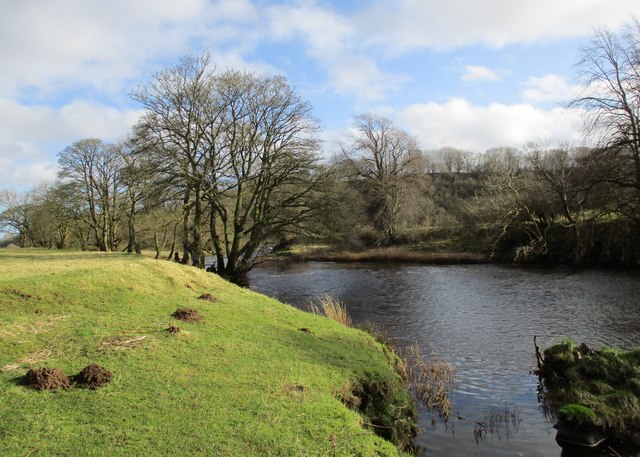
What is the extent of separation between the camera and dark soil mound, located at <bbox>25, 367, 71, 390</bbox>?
21.9 ft

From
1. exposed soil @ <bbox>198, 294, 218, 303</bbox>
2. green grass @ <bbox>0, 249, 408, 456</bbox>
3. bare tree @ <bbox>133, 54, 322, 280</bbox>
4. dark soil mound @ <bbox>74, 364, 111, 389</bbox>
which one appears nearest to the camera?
green grass @ <bbox>0, 249, 408, 456</bbox>

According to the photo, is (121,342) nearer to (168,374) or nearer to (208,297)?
(168,374)

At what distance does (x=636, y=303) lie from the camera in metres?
21.0

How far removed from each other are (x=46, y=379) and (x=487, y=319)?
17.4 m

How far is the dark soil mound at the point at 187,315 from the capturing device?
11151 millimetres

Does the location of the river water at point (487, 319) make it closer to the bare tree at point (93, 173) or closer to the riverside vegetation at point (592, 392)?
the riverside vegetation at point (592, 392)

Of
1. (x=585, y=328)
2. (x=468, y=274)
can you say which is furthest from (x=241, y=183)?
(x=585, y=328)

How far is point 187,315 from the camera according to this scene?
36.9 feet

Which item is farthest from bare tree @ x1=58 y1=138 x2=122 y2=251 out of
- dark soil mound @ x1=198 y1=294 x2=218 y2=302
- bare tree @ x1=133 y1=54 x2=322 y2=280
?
dark soil mound @ x1=198 y1=294 x2=218 y2=302

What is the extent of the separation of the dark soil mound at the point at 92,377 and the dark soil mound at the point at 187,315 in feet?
12.6

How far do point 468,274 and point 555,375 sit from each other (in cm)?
2359

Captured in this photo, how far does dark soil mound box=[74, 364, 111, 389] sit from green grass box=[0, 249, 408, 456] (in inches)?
5.1

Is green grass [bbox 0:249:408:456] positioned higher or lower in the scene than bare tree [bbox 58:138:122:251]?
lower

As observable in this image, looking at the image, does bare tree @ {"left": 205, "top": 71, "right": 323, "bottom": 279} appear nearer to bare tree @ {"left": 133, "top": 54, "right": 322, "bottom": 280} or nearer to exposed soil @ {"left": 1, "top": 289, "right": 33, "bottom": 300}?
bare tree @ {"left": 133, "top": 54, "right": 322, "bottom": 280}
